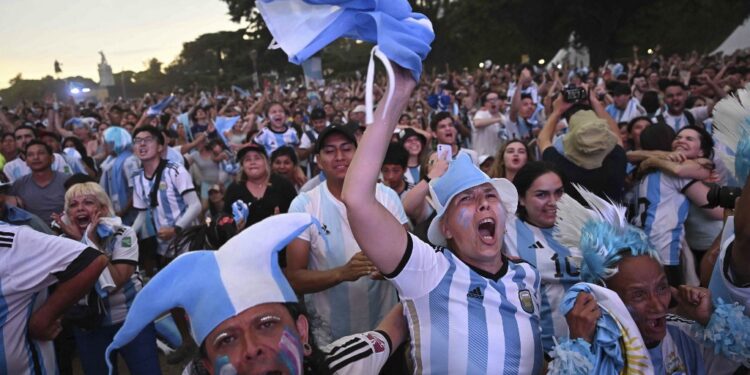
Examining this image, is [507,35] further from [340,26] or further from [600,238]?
[340,26]

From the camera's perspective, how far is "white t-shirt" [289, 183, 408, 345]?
3.09 m

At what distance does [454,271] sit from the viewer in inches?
85.2

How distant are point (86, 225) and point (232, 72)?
3831cm

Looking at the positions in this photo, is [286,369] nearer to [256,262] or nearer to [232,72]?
[256,262]

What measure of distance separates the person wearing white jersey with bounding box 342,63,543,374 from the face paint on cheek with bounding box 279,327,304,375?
38 cm

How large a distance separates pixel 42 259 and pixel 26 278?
0.11 metres

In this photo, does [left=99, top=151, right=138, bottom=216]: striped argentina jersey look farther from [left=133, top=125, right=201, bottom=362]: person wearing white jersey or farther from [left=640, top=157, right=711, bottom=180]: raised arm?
[left=640, top=157, right=711, bottom=180]: raised arm

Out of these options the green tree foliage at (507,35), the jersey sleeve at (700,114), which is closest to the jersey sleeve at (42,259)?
the jersey sleeve at (700,114)

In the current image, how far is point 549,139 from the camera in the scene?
17.1 ft

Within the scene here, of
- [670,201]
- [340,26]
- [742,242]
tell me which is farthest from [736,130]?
[670,201]

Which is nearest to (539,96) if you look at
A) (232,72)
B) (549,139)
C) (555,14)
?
(549,139)

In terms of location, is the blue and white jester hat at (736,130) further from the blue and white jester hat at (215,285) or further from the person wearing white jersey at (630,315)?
the blue and white jester hat at (215,285)

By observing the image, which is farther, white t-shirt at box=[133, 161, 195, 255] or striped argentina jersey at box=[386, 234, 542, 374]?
white t-shirt at box=[133, 161, 195, 255]

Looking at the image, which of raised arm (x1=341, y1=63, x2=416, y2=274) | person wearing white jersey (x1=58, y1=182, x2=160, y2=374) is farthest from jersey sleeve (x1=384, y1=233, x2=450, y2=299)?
person wearing white jersey (x1=58, y1=182, x2=160, y2=374)
